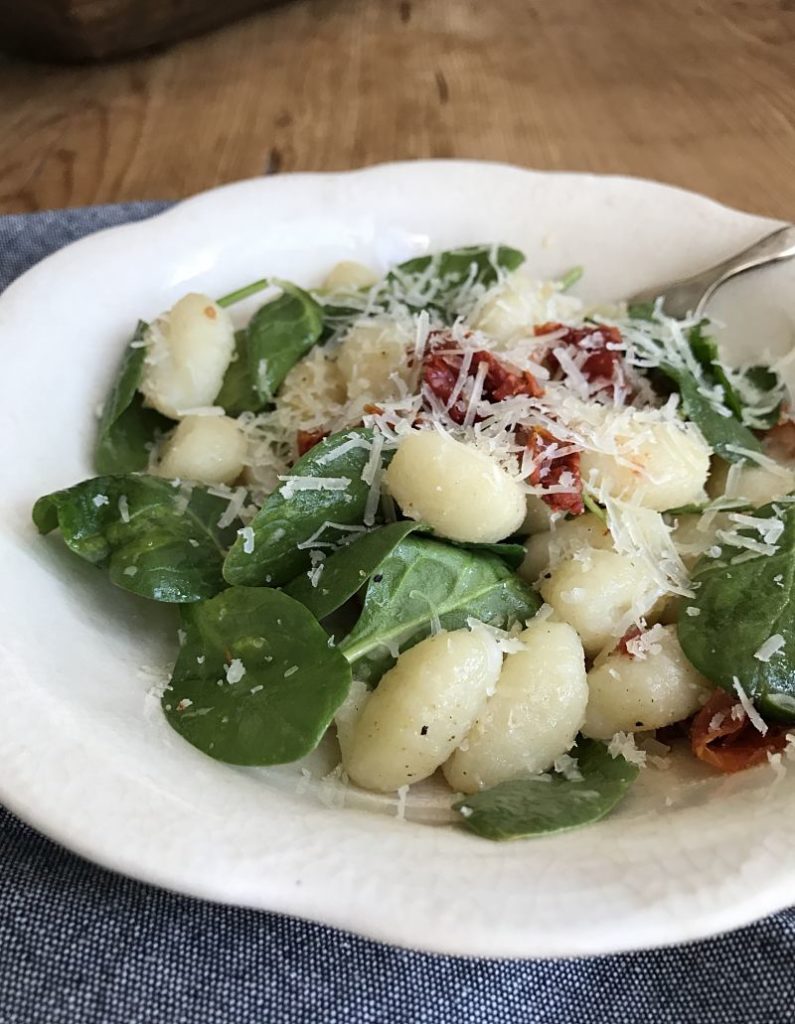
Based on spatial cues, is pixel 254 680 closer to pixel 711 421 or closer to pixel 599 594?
pixel 599 594

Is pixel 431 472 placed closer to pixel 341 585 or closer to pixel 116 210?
pixel 341 585

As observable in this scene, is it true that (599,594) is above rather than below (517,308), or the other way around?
below

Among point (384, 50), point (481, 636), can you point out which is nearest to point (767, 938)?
point (481, 636)

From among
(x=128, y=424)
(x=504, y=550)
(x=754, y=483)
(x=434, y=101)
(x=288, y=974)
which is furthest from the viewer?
(x=434, y=101)

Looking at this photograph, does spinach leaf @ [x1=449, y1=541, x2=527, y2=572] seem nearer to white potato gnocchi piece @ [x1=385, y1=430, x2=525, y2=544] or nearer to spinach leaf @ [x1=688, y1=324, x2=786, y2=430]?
white potato gnocchi piece @ [x1=385, y1=430, x2=525, y2=544]

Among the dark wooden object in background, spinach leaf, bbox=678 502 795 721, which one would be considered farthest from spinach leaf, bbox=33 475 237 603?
the dark wooden object in background

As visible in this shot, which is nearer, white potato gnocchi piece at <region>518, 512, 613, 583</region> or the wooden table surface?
white potato gnocchi piece at <region>518, 512, 613, 583</region>

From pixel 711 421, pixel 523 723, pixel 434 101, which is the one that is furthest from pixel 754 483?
pixel 434 101
